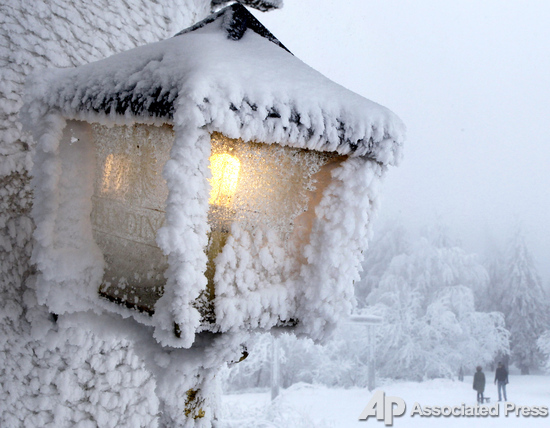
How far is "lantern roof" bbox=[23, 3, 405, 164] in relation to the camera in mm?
495

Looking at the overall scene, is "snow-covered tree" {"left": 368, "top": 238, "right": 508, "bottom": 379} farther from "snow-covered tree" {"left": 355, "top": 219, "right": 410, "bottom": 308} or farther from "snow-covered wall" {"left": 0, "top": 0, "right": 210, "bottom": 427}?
"snow-covered wall" {"left": 0, "top": 0, "right": 210, "bottom": 427}

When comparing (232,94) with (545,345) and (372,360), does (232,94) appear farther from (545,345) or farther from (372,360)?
(545,345)

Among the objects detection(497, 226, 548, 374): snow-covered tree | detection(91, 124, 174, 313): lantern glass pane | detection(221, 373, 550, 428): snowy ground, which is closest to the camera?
detection(91, 124, 174, 313): lantern glass pane

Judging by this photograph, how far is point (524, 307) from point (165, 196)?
10.0ft

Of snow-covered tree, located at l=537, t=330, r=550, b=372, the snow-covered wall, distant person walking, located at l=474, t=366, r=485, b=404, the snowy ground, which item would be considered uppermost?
the snow-covered wall

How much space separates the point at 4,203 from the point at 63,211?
250 millimetres

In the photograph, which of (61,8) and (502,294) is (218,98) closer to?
(61,8)

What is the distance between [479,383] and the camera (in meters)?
2.81

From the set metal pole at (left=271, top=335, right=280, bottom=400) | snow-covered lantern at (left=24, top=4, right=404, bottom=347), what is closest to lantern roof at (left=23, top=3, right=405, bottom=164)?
snow-covered lantern at (left=24, top=4, right=404, bottom=347)

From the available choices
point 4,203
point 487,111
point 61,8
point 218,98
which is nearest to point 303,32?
point 487,111

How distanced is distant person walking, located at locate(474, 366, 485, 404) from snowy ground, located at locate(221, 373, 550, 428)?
52 mm

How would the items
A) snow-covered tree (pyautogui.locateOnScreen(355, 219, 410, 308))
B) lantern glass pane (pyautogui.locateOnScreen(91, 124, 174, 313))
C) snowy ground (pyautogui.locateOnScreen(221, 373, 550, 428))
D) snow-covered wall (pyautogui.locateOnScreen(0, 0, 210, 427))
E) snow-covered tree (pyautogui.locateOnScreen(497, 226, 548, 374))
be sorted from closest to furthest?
lantern glass pane (pyautogui.locateOnScreen(91, 124, 174, 313)) → snow-covered wall (pyautogui.locateOnScreen(0, 0, 210, 427)) → snowy ground (pyautogui.locateOnScreen(221, 373, 550, 428)) → snow-covered tree (pyautogui.locateOnScreen(497, 226, 548, 374)) → snow-covered tree (pyautogui.locateOnScreen(355, 219, 410, 308))

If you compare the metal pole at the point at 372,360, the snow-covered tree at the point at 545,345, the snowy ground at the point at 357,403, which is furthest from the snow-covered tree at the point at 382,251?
the snow-covered tree at the point at 545,345

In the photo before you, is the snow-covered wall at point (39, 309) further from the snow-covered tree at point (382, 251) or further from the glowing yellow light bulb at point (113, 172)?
the snow-covered tree at point (382, 251)
